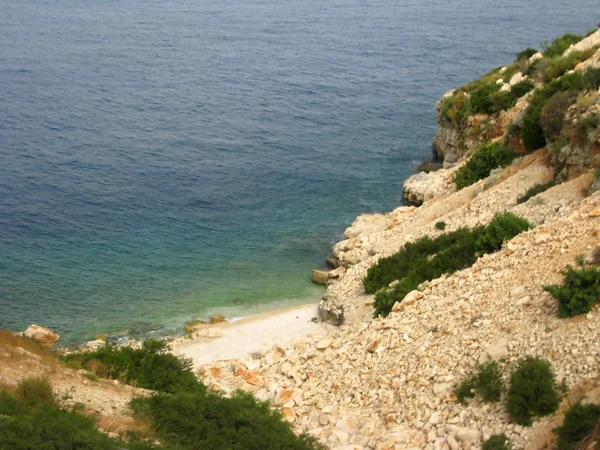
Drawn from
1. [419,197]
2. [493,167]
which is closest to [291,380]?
[493,167]

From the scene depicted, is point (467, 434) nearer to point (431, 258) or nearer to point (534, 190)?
point (431, 258)

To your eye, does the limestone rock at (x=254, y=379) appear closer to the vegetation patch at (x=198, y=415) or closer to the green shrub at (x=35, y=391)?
the vegetation patch at (x=198, y=415)

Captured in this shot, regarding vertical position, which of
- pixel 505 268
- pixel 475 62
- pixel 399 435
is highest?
pixel 475 62

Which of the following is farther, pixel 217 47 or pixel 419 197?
pixel 217 47

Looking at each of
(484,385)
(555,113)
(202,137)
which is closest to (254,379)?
(484,385)

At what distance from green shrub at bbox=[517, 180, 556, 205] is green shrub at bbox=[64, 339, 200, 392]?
16.2 meters

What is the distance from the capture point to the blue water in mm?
36562

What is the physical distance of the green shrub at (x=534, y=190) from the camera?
101ft

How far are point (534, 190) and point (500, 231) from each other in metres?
5.08

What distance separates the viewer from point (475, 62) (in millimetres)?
77375

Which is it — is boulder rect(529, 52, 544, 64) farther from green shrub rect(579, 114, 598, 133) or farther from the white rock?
the white rock

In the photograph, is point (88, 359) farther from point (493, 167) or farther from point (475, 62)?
point (475, 62)

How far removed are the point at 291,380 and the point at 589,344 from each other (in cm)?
926

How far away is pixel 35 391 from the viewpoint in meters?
17.5
